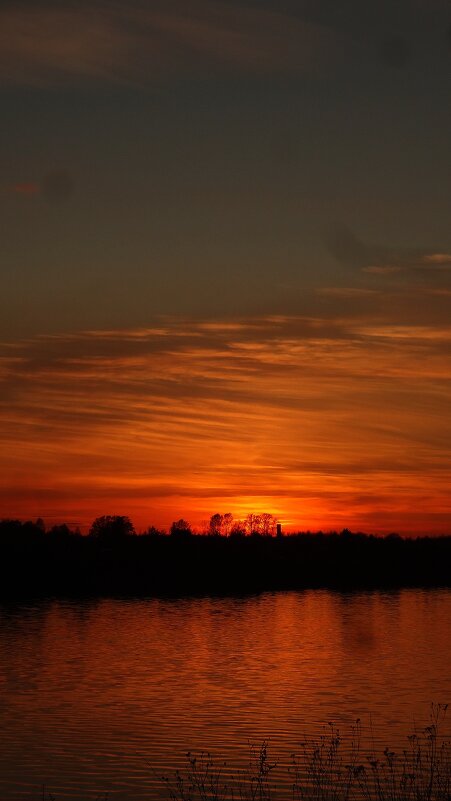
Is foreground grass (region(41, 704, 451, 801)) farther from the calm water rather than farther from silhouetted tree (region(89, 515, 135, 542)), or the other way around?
silhouetted tree (region(89, 515, 135, 542))

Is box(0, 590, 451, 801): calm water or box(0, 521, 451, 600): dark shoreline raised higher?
box(0, 521, 451, 600): dark shoreline

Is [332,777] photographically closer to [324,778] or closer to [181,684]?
[324,778]

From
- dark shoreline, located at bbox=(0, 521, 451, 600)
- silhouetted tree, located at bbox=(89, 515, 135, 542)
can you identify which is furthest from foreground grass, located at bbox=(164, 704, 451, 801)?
silhouetted tree, located at bbox=(89, 515, 135, 542)

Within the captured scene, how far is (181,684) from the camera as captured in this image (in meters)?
38.9

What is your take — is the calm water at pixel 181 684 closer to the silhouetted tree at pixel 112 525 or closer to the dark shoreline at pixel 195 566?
the dark shoreline at pixel 195 566

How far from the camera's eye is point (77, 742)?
1097 inches

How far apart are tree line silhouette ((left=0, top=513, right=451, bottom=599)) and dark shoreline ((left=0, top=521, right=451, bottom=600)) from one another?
0.11 metres

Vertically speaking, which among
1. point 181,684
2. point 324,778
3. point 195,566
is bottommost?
point 324,778

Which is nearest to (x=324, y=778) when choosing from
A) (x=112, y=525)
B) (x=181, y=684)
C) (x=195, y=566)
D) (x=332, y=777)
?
(x=332, y=777)

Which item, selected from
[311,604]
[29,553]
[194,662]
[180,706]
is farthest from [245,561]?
[180,706]

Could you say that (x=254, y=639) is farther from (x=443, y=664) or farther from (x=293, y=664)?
(x=443, y=664)

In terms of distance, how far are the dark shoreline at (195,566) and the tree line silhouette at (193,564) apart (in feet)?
0.36

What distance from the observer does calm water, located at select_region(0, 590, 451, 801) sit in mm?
26000

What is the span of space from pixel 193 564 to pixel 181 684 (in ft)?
263
